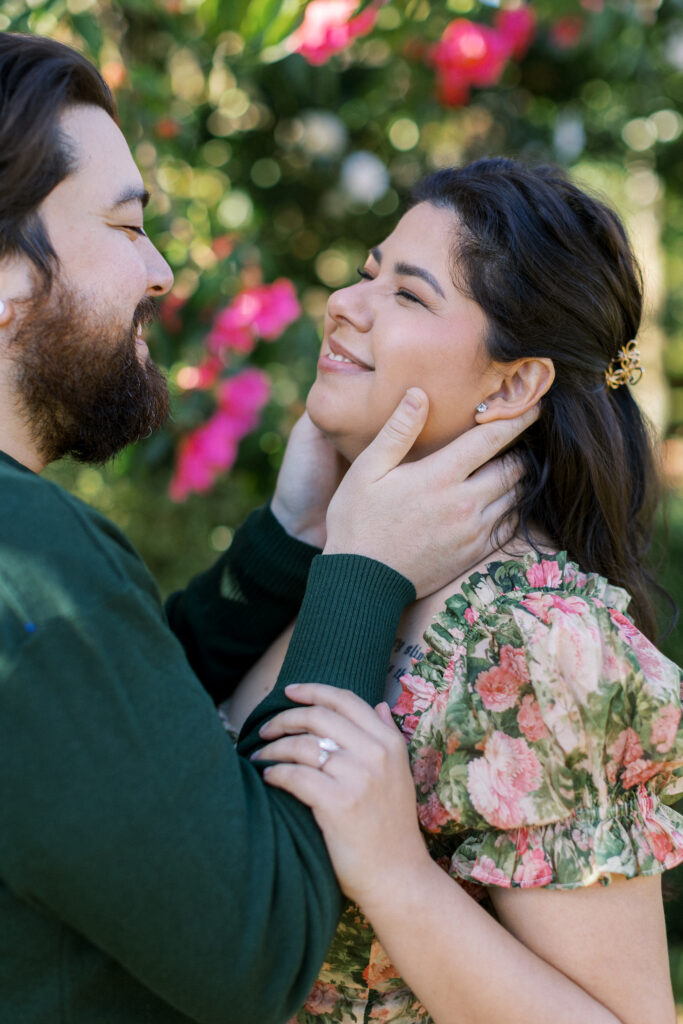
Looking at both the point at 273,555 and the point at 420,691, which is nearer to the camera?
the point at 420,691

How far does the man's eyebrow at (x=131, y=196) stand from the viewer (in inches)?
63.8

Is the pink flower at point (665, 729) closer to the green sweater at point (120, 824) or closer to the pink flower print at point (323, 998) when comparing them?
the green sweater at point (120, 824)

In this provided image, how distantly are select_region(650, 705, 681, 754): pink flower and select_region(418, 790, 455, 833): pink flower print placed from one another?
33cm

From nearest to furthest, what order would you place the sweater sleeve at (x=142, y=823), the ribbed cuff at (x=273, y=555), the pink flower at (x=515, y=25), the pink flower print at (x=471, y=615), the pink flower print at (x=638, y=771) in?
the sweater sleeve at (x=142, y=823) → the pink flower print at (x=638, y=771) → the pink flower print at (x=471, y=615) → the ribbed cuff at (x=273, y=555) → the pink flower at (x=515, y=25)

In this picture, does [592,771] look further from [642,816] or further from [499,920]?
[499,920]

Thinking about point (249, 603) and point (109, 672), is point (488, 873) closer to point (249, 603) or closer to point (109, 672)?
point (109, 672)

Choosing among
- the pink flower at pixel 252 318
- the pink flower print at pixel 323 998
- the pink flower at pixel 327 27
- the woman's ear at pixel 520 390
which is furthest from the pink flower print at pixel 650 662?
the pink flower at pixel 327 27

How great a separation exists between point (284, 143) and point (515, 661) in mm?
3764

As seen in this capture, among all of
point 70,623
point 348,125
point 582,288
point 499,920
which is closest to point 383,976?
point 499,920

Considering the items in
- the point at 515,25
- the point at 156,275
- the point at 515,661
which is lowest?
the point at 515,661

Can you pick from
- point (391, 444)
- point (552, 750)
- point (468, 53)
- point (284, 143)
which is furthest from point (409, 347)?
point (284, 143)

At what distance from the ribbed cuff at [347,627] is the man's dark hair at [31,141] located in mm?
678

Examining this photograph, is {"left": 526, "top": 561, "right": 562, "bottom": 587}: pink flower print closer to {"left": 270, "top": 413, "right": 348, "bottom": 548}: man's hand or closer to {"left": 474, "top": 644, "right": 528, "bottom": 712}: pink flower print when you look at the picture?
{"left": 474, "top": 644, "right": 528, "bottom": 712}: pink flower print

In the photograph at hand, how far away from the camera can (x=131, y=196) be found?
65.1 inches
